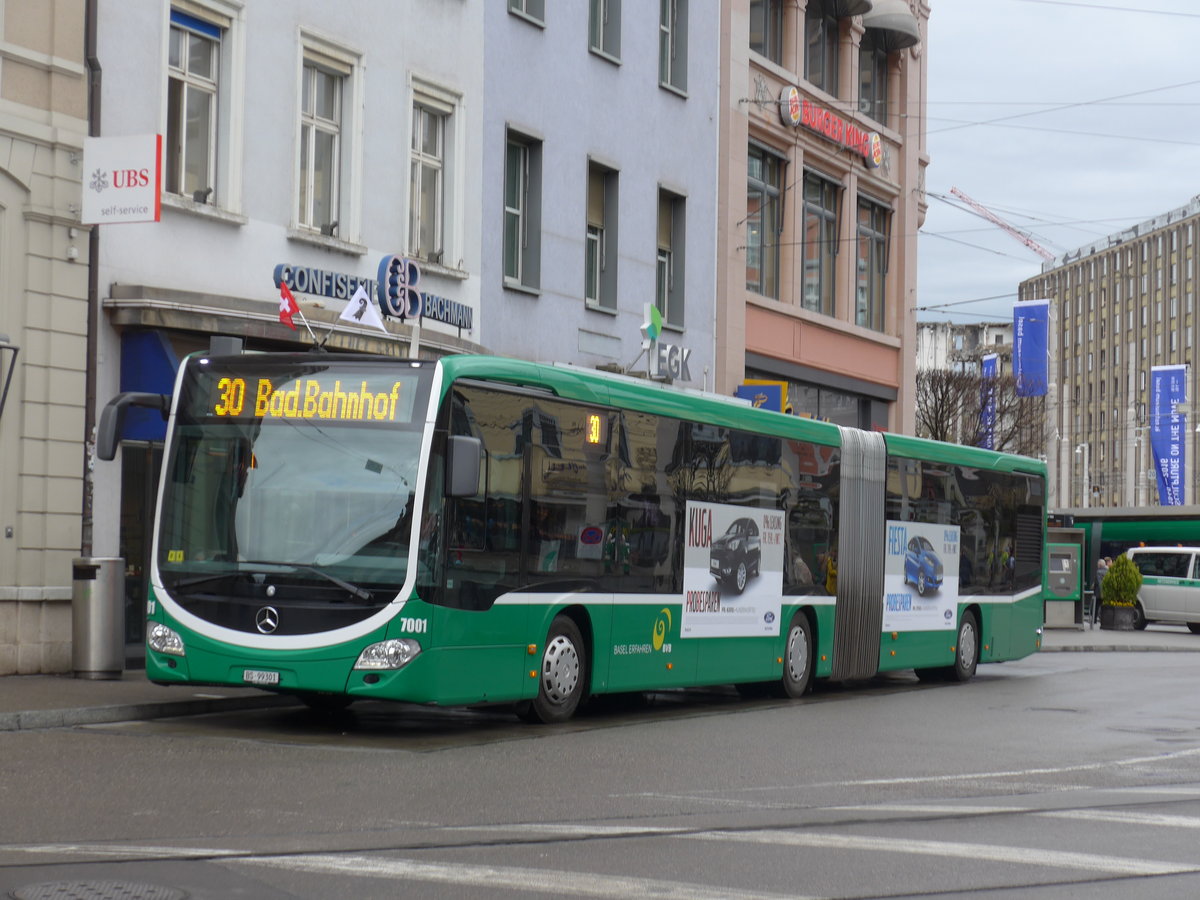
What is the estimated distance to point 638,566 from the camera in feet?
55.8

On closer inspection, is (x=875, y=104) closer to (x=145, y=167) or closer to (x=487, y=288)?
(x=487, y=288)

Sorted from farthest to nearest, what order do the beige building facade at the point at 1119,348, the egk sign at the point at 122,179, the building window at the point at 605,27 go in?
the beige building facade at the point at 1119,348 < the building window at the point at 605,27 < the egk sign at the point at 122,179

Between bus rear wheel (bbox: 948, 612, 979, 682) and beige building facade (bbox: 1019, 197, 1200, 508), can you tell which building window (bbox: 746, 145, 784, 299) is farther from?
beige building facade (bbox: 1019, 197, 1200, 508)

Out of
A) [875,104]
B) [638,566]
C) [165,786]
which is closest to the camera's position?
[165,786]

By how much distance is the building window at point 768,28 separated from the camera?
3397 centimetres

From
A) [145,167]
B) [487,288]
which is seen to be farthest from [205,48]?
[487,288]

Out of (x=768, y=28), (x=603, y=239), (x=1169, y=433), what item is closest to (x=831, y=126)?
(x=768, y=28)

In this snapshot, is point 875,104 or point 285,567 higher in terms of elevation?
point 875,104

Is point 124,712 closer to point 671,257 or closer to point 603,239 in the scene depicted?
point 603,239

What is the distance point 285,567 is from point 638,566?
13.3 ft

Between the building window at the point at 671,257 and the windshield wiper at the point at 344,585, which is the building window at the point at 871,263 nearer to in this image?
the building window at the point at 671,257

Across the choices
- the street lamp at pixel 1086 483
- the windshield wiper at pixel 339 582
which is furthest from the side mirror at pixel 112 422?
the street lamp at pixel 1086 483

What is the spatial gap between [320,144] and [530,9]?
18.8ft

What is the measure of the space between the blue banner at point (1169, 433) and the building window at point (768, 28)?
4977 cm
